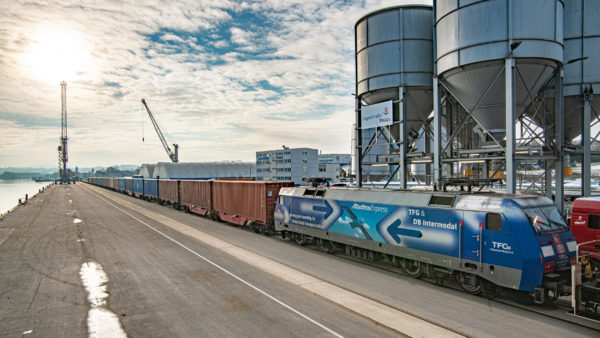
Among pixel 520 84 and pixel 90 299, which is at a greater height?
pixel 520 84

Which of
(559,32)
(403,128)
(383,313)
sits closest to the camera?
(383,313)

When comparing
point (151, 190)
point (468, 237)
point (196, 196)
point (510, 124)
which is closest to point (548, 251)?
point (468, 237)

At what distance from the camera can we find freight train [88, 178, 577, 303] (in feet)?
33.2

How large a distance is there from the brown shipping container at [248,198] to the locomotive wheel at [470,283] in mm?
13985

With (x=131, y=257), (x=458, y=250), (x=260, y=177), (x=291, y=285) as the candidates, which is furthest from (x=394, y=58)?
(x=260, y=177)

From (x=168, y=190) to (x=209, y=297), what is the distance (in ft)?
121

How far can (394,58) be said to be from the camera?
72.8ft

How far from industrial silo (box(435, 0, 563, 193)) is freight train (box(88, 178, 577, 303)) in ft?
20.0

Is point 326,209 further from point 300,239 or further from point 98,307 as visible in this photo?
point 98,307

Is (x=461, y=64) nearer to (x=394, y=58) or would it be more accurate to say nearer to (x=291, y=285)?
(x=394, y=58)

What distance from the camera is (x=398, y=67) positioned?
22047mm

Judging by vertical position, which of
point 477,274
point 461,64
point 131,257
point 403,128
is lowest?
point 131,257

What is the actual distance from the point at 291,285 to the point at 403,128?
1375cm

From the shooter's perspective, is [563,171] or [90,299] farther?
[563,171]
